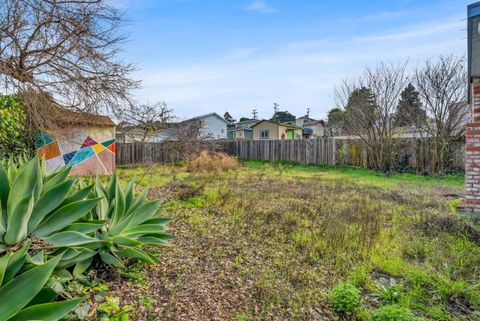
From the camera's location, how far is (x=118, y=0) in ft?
17.5

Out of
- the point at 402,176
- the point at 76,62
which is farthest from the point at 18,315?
the point at 402,176

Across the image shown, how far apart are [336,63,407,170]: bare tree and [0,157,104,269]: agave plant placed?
12921 millimetres

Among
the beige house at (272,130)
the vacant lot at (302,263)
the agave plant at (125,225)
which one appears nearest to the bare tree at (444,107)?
the vacant lot at (302,263)

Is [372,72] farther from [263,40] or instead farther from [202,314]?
[202,314]

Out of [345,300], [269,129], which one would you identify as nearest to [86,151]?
[345,300]

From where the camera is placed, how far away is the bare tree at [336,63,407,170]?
41.4 ft

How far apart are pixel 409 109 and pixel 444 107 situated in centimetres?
123

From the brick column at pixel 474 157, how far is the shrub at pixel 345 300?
12.6 ft

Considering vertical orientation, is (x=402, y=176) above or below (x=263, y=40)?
below

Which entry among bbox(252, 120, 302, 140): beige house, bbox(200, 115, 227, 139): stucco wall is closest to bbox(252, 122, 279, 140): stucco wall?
bbox(252, 120, 302, 140): beige house

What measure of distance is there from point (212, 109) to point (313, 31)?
22.6 metres

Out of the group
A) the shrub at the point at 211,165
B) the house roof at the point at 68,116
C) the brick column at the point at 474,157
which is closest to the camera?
the brick column at the point at 474,157

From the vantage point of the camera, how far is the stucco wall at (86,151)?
9523mm

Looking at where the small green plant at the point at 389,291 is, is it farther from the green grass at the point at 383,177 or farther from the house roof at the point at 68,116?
the green grass at the point at 383,177
